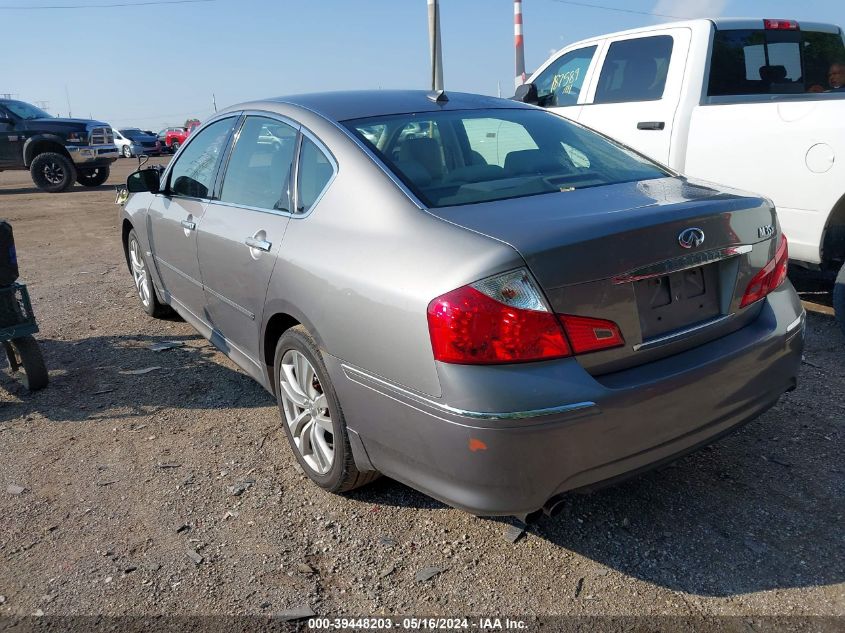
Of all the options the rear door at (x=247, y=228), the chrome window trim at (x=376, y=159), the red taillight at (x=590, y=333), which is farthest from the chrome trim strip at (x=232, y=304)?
the red taillight at (x=590, y=333)

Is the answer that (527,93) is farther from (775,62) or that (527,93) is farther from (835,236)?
(835,236)

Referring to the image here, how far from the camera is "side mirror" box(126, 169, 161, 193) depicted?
456cm

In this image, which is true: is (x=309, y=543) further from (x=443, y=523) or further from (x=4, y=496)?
(x=4, y=496)

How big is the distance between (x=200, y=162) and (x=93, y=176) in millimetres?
15776

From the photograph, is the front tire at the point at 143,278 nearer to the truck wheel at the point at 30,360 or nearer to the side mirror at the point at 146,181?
the side mirror at the point at 146,181

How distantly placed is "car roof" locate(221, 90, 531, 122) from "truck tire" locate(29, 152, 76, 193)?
48.7 feet

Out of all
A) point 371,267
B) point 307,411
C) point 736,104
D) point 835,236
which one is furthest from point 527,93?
point 371,267

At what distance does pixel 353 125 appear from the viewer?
303 cm

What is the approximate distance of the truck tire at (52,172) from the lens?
16.2 m

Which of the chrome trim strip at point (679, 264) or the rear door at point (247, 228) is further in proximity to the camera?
the rear door at point (247, 228)

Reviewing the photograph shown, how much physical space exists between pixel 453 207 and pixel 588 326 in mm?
666

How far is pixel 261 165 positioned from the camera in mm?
3445

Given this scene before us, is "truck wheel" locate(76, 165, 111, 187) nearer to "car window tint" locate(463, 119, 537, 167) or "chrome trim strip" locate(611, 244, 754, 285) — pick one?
"car window tint" locate(463, 119, 537, 167)

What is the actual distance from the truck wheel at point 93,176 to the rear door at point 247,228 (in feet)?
50.9
